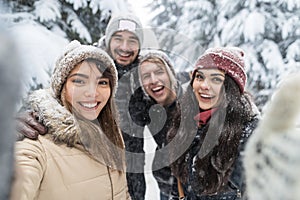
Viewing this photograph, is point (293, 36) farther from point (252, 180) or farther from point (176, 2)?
point (252, 180)

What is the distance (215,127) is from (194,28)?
7674mm

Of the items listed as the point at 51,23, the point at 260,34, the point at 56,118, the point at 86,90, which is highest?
the point at 260,34

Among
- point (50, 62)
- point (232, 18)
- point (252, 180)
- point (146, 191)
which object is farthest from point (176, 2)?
point (252, 180)

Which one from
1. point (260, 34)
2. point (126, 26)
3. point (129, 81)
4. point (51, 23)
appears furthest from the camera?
point (260, 34)

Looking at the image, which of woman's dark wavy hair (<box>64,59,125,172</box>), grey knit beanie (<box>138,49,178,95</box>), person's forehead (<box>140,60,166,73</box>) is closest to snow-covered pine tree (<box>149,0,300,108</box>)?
grey knit beanie (<box>138,49,178,95</box>)

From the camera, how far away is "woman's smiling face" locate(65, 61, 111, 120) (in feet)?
7.20

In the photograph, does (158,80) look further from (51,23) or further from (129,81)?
(51,23)

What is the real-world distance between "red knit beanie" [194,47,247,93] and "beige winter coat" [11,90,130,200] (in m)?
1.04

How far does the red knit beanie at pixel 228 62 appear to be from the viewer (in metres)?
2.67

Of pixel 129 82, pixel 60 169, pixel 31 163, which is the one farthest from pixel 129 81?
pixel 31 163

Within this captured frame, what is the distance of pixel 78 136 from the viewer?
2.08 meters

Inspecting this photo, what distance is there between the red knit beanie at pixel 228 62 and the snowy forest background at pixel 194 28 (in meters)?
3.28

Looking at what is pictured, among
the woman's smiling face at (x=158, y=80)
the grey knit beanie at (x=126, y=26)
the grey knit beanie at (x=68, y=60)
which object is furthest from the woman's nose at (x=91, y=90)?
the grey knit beanie at (x=126, y=26)

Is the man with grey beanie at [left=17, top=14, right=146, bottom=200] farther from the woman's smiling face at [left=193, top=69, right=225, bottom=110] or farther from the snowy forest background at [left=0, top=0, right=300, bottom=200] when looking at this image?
the snowy forest background at [left=0, top=0, right=300, bottom=200]
